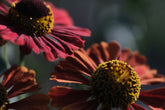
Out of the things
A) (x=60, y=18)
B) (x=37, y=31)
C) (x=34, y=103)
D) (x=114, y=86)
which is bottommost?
(x=34, y=103)

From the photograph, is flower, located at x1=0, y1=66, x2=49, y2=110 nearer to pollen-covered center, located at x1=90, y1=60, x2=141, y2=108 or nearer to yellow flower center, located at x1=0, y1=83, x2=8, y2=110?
yellow flower center, located at x1=0, y1=83, x2=8, y2=110

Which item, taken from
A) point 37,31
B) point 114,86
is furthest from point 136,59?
point 37,31

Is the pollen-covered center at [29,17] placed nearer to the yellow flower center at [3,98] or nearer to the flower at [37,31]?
the flower at [37,31]

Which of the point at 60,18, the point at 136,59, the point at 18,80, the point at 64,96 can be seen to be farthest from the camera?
the point at 60,18

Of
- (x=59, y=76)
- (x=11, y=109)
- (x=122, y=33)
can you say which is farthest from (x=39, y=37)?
(x=122, y=33)

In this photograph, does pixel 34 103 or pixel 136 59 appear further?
pixel 136 59

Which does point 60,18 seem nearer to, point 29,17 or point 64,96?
point 29,17

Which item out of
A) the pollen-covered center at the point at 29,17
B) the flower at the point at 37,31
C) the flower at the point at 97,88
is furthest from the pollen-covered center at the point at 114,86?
the pollen-covered center at the point at 29,17

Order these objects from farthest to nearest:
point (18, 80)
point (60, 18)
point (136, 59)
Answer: point (60, 18) < point (136, 59) < point (18, 80)
